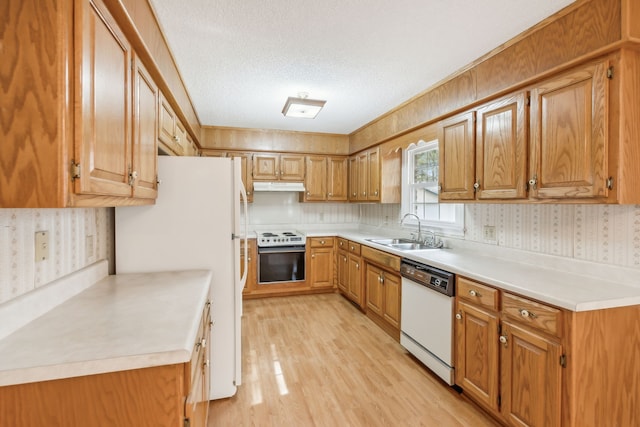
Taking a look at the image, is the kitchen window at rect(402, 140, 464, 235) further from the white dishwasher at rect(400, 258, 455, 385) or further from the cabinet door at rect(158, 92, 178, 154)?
the cabinet door at rect(158, 92, 178, 154)

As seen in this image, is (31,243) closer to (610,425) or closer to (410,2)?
(410,2)

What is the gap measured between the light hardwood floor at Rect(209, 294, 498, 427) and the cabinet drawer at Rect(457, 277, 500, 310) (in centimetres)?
74

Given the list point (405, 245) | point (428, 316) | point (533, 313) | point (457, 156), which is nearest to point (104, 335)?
point (533, 313)

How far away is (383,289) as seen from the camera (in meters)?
3.33

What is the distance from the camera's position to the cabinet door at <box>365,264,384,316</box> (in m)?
3.39

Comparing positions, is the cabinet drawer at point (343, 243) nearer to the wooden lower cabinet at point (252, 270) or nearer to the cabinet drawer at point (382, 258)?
the cabinet drawer at point (382, 258)

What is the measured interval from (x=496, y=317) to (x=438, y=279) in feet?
1.70

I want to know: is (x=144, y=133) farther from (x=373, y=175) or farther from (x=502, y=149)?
(x=373, y=175)

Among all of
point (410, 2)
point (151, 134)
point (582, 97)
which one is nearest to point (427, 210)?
point (582, 97)

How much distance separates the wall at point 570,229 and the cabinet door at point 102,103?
255 centimetres

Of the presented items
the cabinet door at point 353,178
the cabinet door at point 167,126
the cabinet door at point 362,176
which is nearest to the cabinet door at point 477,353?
the cabinet door at point 167,126

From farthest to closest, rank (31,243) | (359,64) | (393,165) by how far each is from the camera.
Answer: (393,165)
(359,64)
(31,243)

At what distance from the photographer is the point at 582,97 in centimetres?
168

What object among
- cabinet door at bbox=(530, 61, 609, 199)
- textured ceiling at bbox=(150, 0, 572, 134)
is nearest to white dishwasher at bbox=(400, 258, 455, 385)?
cabinet door at bbox=(530, 61, 609, 199)
